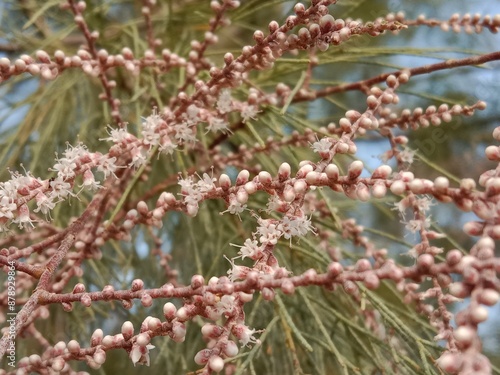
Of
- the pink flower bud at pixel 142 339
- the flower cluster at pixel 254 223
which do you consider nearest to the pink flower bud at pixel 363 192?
the flower cluster at pixel 254 223

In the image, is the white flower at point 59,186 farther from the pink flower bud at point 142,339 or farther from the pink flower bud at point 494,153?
the pink flower bud at point 494,153

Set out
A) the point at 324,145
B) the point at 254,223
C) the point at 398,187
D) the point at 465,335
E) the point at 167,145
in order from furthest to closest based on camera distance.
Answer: the point at 254,223
the point at 167,145
the point at 324,145
the point at 398,187
the point at 465,335

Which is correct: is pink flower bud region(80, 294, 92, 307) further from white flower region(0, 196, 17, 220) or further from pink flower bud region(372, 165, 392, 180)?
pink flower bud region(372, 165, 392, 180)

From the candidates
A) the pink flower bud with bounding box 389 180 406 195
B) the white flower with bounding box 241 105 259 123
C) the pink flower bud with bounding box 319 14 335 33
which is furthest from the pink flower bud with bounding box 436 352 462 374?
the white flower with bounding box 241 105 259 123

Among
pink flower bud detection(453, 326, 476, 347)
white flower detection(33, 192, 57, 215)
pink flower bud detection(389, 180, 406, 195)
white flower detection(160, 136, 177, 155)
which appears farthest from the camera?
white flower detection(160, 136, 177, 155)

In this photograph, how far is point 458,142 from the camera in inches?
76.8

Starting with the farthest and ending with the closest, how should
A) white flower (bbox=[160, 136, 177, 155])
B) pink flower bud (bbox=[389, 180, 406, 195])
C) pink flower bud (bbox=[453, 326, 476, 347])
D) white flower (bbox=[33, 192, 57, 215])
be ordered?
white flower (bbox=[160, 136, 177, 155])
white flower (bbox=[33, 192, 57, 215])
pink flower bud (bbox=[389, 180, 406, 195])
pink flower bud (bbox=[453, 326, 476, 347])

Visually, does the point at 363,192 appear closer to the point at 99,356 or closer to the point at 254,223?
the point at 99,356

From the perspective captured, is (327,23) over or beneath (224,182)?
over

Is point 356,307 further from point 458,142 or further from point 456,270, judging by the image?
point 458,142

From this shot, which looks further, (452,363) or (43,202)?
(43,202)

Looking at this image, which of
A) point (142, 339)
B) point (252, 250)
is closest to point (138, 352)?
point (142, 339)

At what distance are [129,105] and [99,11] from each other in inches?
9.2

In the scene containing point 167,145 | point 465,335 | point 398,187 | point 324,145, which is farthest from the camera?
point 167,145
